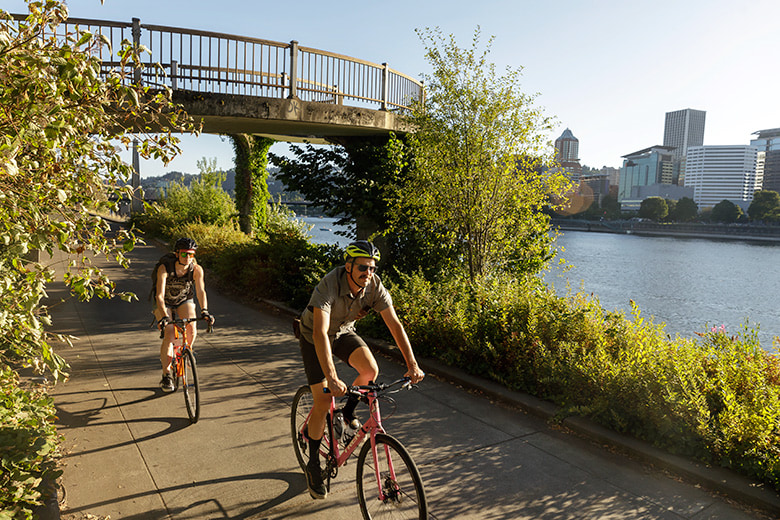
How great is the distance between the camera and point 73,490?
4.01 m

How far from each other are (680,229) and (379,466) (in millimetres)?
128835

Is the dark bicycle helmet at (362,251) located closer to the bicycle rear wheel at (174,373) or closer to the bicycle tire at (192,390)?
the bicycle tire at (192,390)

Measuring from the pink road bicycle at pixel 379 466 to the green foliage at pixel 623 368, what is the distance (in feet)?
8.48

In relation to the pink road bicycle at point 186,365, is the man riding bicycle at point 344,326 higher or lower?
higher

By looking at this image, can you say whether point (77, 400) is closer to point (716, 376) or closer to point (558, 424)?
point (558, 424)

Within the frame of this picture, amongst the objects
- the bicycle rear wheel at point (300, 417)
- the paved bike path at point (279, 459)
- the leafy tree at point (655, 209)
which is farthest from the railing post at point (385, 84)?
the leafy tree at point (655, 209)

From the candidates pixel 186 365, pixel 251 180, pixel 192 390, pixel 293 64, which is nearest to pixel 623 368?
pixel 192 390

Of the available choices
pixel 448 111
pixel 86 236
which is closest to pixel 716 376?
pixel 86 236

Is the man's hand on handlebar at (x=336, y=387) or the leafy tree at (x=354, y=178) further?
the leafy tree at (x=354, y=178)

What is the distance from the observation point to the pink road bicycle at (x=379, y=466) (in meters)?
3.22

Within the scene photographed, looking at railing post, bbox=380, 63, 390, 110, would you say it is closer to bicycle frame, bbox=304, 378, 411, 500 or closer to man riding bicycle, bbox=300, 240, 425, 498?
man riding bicycle, bbox=300, 240, 425, 498

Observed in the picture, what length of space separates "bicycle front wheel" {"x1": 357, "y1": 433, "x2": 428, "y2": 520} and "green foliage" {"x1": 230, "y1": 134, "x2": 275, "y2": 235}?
17.3 m

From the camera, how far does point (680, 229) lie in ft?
379

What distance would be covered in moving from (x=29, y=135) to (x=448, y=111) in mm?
9192
